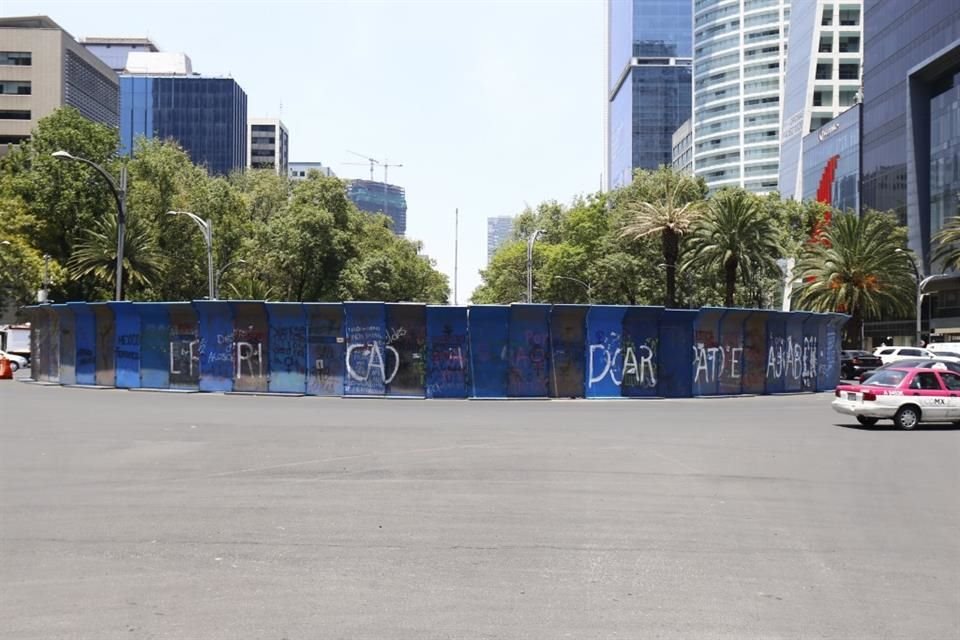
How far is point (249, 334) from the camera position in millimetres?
31078

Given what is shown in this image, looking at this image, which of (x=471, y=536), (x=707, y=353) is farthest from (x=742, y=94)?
(x=471, y=536)

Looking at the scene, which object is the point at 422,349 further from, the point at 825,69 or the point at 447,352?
the point at 825,69

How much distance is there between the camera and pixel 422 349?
29922 millimetres

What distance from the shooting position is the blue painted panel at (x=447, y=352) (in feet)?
97.3

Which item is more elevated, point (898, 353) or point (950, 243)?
point (950, 243)

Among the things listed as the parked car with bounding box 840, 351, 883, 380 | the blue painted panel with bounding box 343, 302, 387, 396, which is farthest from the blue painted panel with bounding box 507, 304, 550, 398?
the parked car with bounding box 840, 351, 883, 380

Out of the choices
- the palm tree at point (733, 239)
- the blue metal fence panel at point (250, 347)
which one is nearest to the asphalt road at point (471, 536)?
the blue metal fence panel at point (250, 347)

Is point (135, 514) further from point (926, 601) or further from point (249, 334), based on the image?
point (249, 334)

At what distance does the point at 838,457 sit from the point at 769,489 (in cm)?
432

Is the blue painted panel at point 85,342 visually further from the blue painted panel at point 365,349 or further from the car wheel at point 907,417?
the car wheel at point 907,417

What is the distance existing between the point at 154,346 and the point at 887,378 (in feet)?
71.2

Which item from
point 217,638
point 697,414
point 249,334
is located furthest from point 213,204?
point 217,638

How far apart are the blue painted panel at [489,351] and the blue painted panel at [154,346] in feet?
32.3

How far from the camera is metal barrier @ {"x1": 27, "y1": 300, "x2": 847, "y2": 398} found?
2989 centimetres
